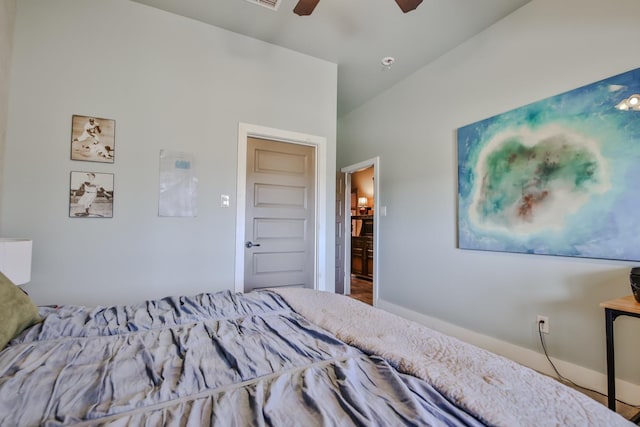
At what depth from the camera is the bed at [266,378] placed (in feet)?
2.21

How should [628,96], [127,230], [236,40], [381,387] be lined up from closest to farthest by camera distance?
[381,387]
[628,96]
[127,230]
[236,40]

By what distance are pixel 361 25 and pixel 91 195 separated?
8.92ft

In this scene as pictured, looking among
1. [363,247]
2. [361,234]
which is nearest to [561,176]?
[363,247]

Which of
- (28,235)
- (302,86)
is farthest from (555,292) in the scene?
(28,235)

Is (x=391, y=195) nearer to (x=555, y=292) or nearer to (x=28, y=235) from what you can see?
(x=555, y=292)

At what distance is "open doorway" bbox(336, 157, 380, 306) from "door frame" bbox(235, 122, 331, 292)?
996 millimetres

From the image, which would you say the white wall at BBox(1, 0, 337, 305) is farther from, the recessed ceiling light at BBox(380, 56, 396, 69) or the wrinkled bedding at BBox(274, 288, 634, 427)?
the wrinkled bedding at BBox(274, 288, 634, 427)

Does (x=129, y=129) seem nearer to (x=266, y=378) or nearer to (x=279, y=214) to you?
(x=279, y=214)

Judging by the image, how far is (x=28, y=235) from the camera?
210 cm

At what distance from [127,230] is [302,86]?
7.24 ft

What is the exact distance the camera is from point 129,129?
239 centimetres

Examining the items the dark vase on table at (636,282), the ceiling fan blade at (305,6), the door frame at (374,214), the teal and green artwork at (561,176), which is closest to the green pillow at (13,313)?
the ceiling fan blade at (305,6)

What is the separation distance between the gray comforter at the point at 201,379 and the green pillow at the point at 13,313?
49mm

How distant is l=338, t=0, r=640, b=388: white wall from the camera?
6.40ft
